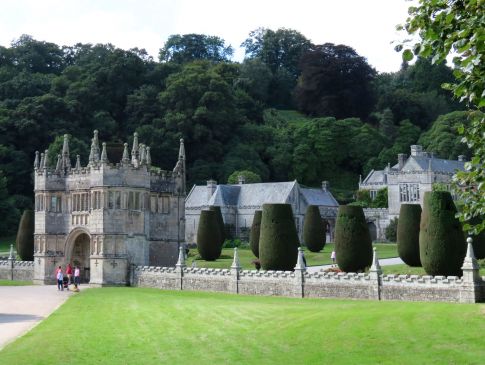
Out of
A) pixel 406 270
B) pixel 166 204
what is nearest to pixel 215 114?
pixel 166 204

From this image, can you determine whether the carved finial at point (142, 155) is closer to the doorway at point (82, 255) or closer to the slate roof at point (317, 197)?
the doorway at point (82, 255)

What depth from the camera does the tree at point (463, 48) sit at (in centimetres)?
855

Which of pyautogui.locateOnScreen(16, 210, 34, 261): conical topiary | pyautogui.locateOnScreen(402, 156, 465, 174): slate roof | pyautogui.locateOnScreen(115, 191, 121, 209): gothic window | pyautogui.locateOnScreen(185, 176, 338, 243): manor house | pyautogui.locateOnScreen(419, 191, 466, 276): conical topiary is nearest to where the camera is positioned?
pyautogui.locateOnScreen(419, 191, 466, 276): conical topiary

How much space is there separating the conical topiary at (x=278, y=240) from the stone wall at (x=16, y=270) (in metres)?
19.7

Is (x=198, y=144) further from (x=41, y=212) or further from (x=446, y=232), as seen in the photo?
(x=446, y=232)

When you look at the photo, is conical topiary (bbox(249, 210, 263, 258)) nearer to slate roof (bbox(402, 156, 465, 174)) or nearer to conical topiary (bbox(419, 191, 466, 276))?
conical topiary (bbox(419, 191, 466, 276))

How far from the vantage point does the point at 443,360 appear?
15414mm

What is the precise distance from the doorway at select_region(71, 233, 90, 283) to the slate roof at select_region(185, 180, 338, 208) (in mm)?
28504

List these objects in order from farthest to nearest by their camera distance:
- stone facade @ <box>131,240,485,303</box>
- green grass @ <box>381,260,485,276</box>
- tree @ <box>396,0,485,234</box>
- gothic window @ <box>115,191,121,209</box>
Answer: gothic window @ <box>115,191,121,209</box>
green grass @ <box>381,260,485,276</box>
stone facade @ <box>131,240,485,303</box>
tree @ <box>396,0,485,234</box>

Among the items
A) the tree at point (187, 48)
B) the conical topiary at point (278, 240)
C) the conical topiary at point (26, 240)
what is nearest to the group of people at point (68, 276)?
the conical topiary at point (26, 240)

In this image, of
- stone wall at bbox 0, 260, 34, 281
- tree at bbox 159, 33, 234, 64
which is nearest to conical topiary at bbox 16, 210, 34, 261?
stone wall at bbox 0, 260, 34, 281

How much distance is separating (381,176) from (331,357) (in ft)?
243

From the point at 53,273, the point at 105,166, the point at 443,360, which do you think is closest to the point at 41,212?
the point at 53,273

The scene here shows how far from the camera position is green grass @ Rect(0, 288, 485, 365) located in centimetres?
1616
